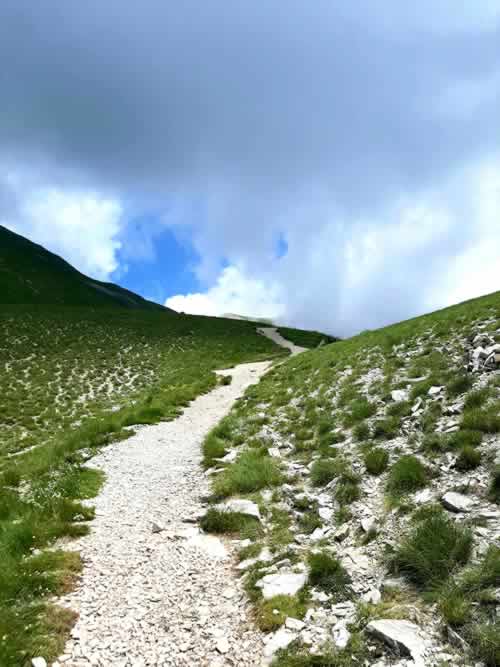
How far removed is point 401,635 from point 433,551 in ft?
5.54

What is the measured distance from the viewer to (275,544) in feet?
29.9

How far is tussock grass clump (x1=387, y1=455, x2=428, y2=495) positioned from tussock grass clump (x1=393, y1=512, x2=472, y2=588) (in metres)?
1.89

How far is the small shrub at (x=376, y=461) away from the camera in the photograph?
35.5 feet

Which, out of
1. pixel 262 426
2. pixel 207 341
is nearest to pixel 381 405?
pixel 262 426

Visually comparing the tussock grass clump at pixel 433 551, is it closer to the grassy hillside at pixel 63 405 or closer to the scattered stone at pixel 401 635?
the scattered stone at pixel 401 635

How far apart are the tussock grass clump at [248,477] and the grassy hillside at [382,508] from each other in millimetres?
42

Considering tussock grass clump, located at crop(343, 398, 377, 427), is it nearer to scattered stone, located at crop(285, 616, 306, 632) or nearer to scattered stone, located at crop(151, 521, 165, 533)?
scattered stone, located at crop(151, 521, 165, 533)

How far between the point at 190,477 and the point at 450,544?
9.18 m

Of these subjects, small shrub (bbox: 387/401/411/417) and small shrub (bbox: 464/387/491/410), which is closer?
small shrub (bbox: 464/387/491/410)

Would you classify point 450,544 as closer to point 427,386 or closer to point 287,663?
point 287,663

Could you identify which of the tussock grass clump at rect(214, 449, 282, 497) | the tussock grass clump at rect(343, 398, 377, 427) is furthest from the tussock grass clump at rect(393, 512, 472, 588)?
the tussock grass clump at rect(343, 398, 377, 427)

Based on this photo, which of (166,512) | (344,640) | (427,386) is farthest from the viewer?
(427,386)

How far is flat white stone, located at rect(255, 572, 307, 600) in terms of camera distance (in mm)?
7405

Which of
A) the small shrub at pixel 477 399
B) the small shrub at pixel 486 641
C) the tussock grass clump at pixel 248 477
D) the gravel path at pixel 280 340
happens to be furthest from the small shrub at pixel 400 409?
the gravel path at pixel 280 340
